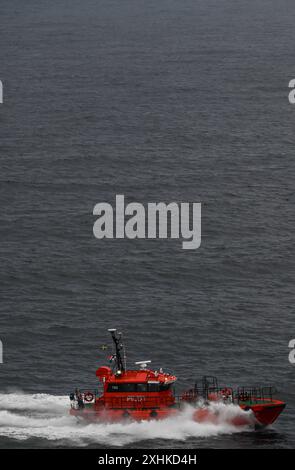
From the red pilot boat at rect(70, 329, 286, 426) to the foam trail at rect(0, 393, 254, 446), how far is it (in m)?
0.59

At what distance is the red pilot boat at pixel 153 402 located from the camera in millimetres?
117625

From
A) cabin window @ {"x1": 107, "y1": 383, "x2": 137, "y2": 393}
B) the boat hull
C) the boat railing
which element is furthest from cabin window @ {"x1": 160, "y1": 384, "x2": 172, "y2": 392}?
the boat railing

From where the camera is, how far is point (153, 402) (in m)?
119

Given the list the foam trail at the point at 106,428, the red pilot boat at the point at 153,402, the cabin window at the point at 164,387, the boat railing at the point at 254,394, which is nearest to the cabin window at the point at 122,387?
the red pilot boat at the point at 153,402

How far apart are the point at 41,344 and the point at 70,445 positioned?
26.6 meters

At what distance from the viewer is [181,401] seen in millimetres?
119000

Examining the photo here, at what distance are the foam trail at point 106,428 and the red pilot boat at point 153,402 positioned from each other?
0.59m

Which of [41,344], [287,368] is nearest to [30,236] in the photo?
[41,344]

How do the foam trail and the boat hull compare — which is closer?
the foam trail

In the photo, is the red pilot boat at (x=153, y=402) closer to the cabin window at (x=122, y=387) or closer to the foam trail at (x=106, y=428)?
the cabin window at (x=122, y=387)

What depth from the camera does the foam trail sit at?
377 feet

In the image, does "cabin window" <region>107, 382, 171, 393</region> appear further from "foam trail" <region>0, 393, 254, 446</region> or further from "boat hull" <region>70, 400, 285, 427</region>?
"foam trail" <region>0, 393, 254, 446</region>

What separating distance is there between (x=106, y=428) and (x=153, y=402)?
5.49 metres

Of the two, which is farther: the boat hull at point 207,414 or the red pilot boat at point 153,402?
the red pilot boat at point 153,402
